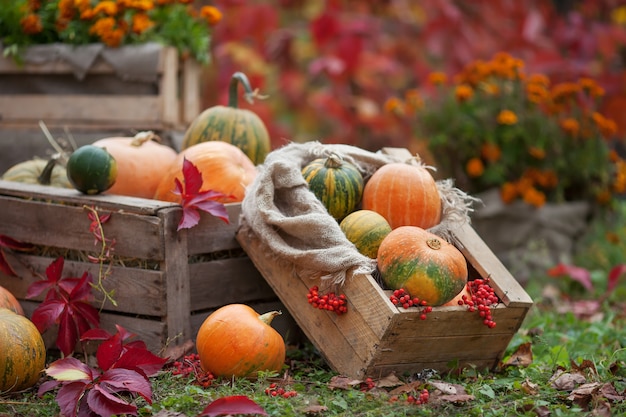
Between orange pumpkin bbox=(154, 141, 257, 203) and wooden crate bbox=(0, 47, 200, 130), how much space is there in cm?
107

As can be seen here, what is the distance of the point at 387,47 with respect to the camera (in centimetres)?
620

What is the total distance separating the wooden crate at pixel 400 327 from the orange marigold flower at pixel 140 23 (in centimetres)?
183

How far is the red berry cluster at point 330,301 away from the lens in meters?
2.67

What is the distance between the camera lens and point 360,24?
5590 mm

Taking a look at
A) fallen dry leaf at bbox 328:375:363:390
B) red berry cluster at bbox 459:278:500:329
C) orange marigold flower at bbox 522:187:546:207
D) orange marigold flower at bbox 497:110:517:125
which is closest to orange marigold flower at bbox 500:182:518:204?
orange marigold flower at bbox 522:187:546:207

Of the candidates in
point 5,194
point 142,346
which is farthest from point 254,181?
point 5,194

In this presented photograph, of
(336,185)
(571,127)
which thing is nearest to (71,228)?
(336,185)

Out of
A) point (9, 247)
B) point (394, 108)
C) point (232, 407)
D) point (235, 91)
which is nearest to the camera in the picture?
point (232, 407)

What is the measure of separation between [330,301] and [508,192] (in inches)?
99.7

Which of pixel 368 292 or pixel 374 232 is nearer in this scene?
pixel 368 292

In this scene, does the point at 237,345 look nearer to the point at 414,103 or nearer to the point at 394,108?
the point at 394,108

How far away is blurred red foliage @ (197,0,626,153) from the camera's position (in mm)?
5633

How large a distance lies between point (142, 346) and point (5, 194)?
1042mm

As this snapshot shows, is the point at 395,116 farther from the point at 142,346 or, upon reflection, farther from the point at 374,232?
the point at 142,346
